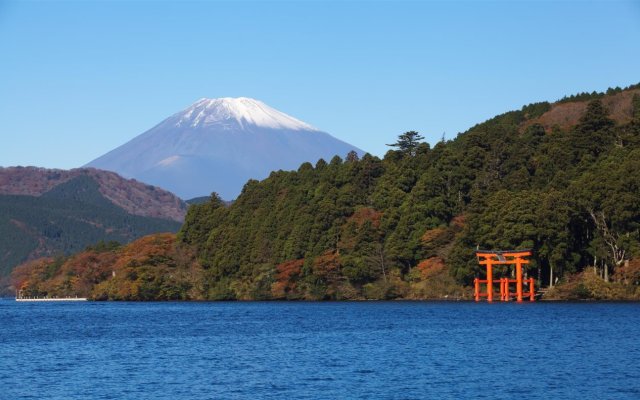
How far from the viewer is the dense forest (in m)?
72.9

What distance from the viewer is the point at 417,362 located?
4028 cm

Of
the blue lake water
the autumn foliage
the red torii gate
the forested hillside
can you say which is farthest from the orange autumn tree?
the blue lake water

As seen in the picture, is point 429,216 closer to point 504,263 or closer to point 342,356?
point 504,263

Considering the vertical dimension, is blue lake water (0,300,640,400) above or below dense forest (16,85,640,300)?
below

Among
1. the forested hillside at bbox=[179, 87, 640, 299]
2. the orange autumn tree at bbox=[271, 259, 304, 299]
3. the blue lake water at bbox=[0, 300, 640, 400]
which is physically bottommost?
the blue lake water at bbox=[0, 300, 640, 400]

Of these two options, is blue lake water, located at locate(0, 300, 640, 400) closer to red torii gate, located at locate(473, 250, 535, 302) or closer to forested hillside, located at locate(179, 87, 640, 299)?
red torii gate, located at locate(473, 250, 535, 302)

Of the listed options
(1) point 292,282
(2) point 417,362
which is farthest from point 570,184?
→ (2) point 417,362

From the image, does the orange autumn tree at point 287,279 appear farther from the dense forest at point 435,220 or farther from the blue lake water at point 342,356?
the blue lake water at point 342,356

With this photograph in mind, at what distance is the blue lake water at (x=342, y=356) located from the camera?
111 ft

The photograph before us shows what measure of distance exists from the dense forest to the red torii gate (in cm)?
114

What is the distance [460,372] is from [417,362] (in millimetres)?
3291

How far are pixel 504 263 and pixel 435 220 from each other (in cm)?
1149

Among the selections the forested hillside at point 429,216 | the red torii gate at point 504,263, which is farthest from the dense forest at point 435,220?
the red torii gate at point 504,263

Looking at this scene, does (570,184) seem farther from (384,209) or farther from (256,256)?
(256,256)
